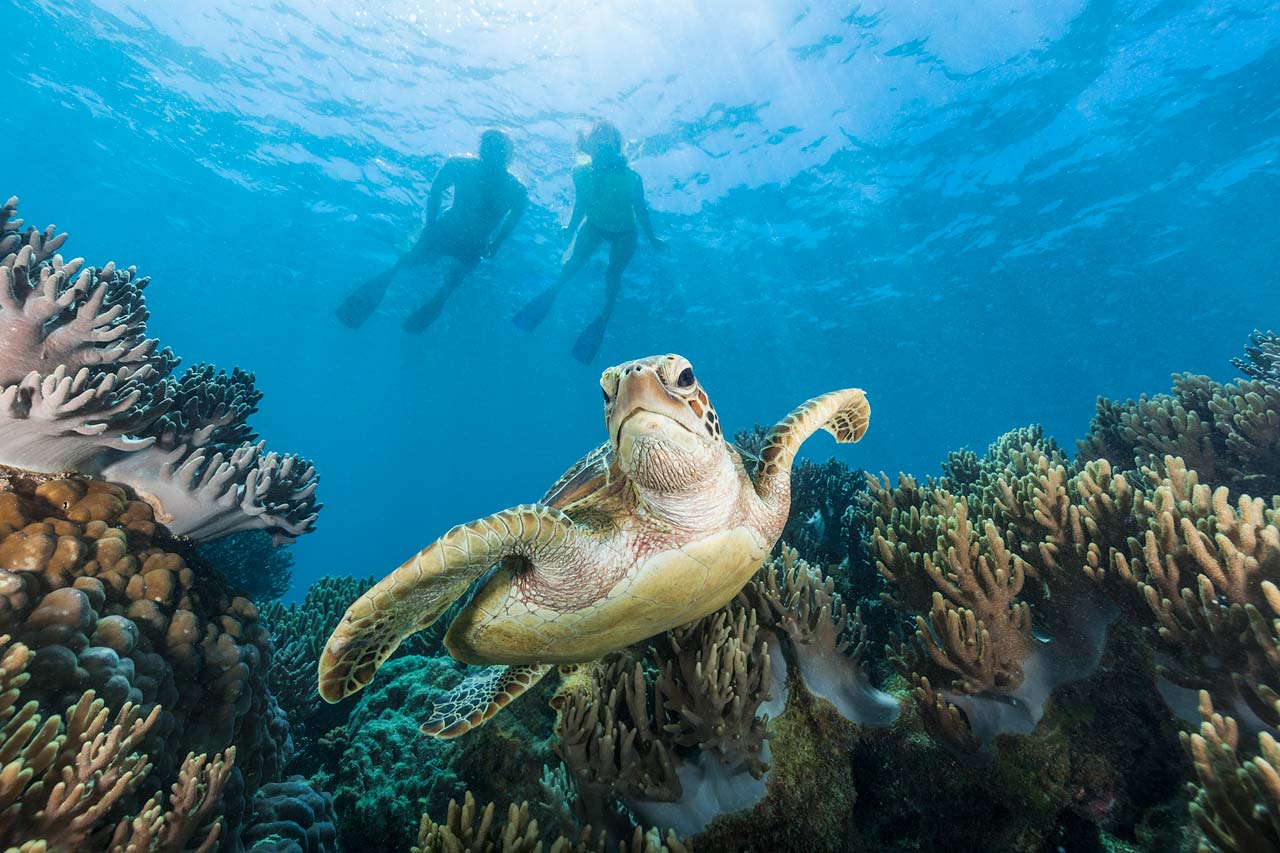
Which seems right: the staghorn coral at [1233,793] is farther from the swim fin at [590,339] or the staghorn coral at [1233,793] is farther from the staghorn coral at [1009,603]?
the swim fin at [590,339]

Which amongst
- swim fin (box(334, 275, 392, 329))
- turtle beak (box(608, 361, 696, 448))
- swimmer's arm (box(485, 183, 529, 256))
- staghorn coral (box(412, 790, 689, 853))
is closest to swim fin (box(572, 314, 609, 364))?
swimmer's arm (box(485, 183, 529, 256))

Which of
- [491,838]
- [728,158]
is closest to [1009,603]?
[491,838]

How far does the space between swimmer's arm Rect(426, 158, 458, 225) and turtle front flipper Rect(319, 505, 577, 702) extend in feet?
55.4

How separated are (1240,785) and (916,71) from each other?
69.2 ft

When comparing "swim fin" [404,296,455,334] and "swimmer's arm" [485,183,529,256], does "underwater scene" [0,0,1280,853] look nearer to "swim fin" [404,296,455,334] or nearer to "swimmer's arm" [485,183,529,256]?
"swimmer's arm" [485,183,529,256]

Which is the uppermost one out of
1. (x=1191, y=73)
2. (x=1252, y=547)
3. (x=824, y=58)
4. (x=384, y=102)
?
(x=384, y=102)

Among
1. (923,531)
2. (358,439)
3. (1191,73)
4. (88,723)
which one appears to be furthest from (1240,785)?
(358,439)

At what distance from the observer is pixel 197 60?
62.3 ft

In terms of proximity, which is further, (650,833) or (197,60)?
(197,60)

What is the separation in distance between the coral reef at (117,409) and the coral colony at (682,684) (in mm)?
14

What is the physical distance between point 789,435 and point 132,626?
125 inches

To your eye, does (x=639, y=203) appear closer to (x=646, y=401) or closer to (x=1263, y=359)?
(x=1263, y=359)

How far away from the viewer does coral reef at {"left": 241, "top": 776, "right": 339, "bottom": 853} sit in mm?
2564

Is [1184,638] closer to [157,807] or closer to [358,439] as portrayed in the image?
[157,807]
